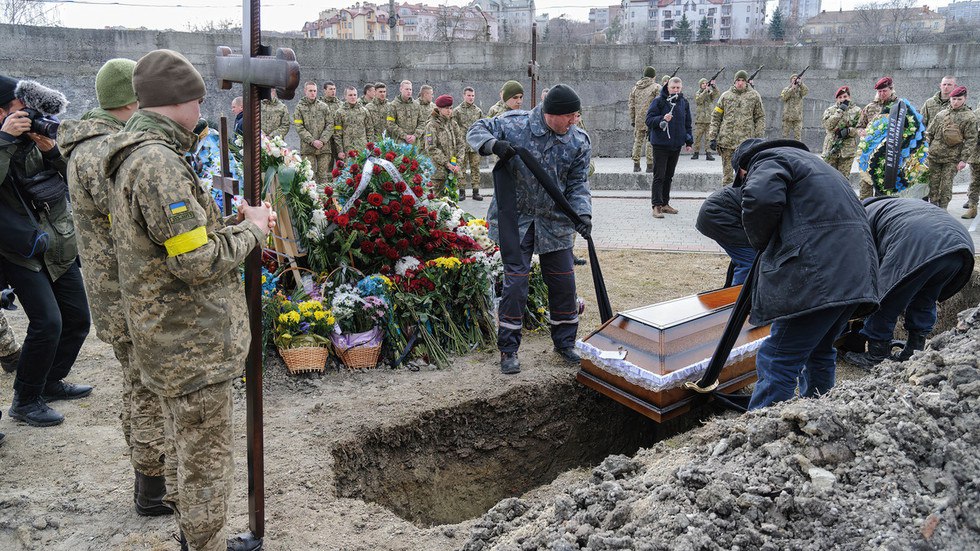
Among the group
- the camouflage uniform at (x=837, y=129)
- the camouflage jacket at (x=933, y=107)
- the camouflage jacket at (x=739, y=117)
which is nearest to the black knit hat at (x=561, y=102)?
the camouflage uniform at (x=837, y=129)

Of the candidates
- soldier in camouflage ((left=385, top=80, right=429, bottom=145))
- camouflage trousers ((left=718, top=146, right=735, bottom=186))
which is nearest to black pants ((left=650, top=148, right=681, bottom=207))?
camouflage trousers ((left=718, top=146, right=735, bottom=186))

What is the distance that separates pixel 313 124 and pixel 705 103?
907 cm

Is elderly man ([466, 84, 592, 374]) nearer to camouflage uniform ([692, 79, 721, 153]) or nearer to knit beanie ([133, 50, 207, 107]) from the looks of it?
knit beanie ([133, 50, 207, 107])

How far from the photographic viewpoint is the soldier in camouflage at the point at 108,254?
287cm

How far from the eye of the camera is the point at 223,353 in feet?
8.36

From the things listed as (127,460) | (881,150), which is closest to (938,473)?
(127,460)

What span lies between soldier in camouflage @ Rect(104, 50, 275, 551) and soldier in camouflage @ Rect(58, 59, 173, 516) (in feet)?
1.52

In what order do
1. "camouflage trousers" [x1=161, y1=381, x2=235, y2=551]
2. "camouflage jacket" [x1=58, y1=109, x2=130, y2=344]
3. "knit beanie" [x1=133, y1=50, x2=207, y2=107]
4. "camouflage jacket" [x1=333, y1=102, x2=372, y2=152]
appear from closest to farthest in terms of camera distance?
"knit beanie" [x1=133, y1=50, x2=207, y2=107] < "camouflage trousers" [x1=161, y1=381, x2=235, y2=551] < "camouflage jacket" [x1=58, y1=109, x2=130, y2=344] < "camouflage jacket" [x1=333, y1=102, x2=372, y2=152]

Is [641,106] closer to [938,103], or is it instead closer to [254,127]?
[938,103]

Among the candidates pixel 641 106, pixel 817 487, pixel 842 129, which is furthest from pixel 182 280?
pixel 641 106

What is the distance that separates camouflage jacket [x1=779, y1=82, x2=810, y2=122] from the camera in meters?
15.1

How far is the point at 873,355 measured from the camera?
197 inches

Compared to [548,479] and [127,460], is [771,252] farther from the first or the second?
[127,460]

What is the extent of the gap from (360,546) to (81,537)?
4.01 feet
